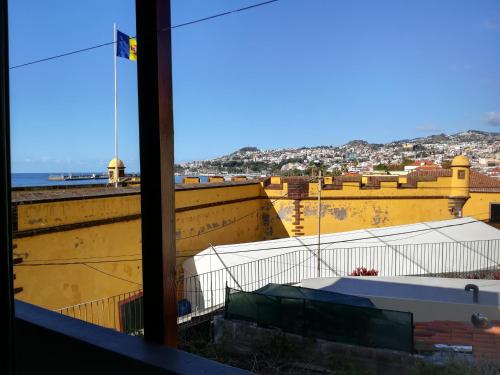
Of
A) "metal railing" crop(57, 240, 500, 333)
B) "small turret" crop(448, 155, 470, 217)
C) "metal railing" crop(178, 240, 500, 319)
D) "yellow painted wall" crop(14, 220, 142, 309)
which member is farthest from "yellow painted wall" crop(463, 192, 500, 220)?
"yellow painted wall" crop(14, 220, 142, 309)

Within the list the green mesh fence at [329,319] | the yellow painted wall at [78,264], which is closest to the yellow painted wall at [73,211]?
the yellow painted wall at [78,264]

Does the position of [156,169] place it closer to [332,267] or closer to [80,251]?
[80,251]

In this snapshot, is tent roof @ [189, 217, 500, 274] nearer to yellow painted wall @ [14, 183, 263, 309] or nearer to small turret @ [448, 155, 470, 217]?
yellow painted wall @ [14, 183, 263, 309]

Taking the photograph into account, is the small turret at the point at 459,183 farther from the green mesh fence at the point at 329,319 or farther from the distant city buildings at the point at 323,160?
the green mesh fence at the point at 329,319

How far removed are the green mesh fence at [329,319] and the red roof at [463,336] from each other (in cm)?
29

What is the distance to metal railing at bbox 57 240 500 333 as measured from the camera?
8469 millimetres

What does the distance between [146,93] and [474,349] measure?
151 inches

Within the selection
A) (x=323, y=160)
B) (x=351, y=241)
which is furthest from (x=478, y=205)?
(x=351, y=241)

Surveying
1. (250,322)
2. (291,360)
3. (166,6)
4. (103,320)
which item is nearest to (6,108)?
(166,6)

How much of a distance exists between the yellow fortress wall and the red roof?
578 cm

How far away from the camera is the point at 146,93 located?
37.6 inches

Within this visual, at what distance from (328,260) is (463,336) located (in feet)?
17.1

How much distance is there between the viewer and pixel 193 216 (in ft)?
38.6

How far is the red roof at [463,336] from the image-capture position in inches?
140
